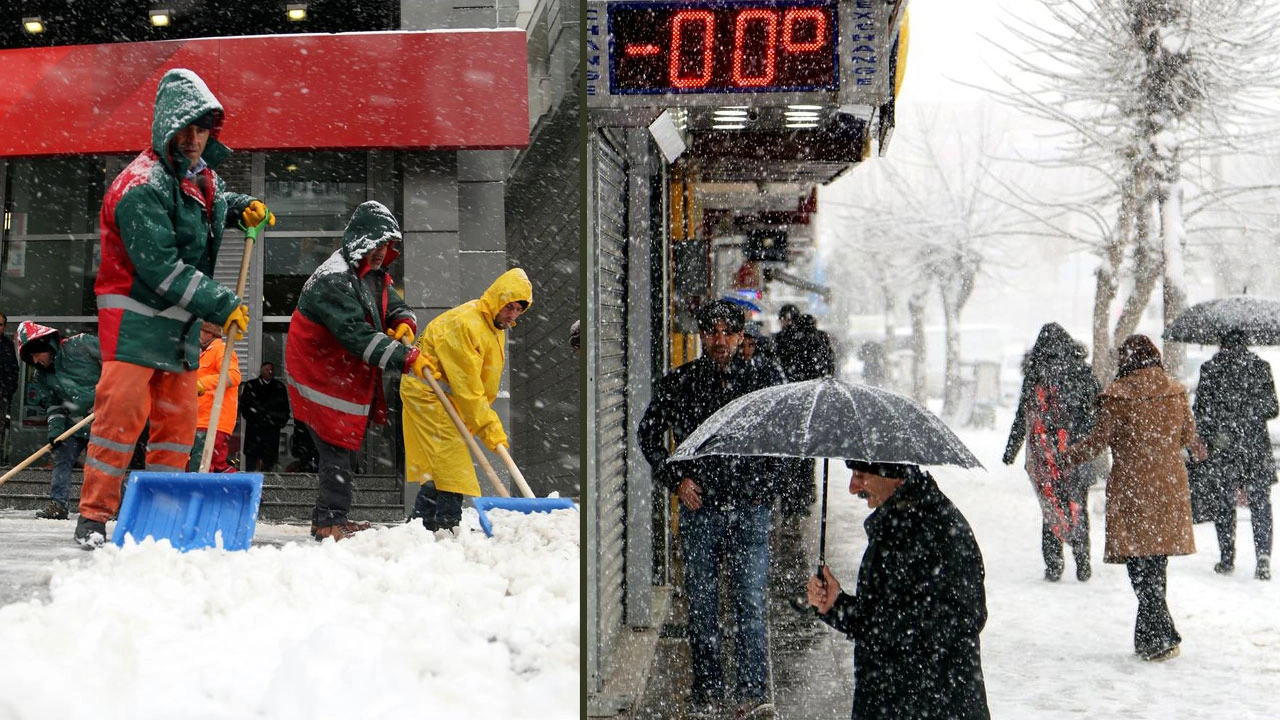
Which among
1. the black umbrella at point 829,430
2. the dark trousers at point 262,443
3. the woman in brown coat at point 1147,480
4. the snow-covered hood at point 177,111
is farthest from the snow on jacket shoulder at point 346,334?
the woman in brown coat at point 1147,480

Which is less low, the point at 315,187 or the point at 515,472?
the point at 315,187

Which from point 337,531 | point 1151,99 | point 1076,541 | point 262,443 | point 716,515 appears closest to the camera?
point 337,531

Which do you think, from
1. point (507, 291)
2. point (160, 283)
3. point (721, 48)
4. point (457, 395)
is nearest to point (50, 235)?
point (160, 283)

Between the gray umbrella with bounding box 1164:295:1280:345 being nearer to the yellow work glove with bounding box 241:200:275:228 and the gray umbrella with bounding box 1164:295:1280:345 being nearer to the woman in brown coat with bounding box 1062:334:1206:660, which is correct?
the woman in brown coat with bounding box 1062:334:1206:660

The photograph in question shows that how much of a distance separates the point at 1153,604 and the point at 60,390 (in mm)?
5416

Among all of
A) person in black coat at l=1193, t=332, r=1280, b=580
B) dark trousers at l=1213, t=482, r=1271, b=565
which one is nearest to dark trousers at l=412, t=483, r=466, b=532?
person in black coat at l=1193, t=332, r=1280, b=580

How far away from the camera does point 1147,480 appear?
7.16 meters

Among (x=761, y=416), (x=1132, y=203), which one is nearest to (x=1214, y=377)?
(x=761, y=416)

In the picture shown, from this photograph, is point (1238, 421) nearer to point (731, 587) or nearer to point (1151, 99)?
point (731, 587)

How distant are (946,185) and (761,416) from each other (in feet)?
131

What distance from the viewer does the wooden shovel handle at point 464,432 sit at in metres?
4.77

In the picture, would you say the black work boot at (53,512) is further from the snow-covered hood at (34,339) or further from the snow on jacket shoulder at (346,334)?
the snow on jacket shoulder at (346,334)

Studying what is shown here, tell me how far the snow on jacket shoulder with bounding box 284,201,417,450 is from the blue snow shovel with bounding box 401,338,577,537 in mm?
239

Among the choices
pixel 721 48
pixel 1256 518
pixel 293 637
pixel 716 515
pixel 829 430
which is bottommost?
pixel 1256 518
